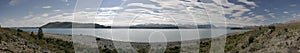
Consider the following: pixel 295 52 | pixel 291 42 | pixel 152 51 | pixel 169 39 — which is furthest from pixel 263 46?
pixel 169 39

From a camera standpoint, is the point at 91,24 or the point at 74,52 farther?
the point at 74,52

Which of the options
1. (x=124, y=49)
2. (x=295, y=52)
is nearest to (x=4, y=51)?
(x=124, y=49)

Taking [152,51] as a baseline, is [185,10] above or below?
above

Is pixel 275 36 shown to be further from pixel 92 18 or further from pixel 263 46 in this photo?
pixel 92 18

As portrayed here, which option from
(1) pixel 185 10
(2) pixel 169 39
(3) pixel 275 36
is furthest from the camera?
(2) pixel 169 39

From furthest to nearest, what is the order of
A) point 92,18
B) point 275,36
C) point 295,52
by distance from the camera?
point 275,36 → point 295,52 → point 92,18

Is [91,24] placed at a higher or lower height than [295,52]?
higher

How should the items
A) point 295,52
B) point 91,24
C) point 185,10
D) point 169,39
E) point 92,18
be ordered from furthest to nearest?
point 169,39 < point 295,52 < point 185,10 < point 91,24 < point 92,18

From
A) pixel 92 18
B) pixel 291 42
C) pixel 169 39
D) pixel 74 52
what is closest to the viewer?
pixel 92 18

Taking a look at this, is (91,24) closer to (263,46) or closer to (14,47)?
(14,47)

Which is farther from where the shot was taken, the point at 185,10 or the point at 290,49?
the point at 290,49
